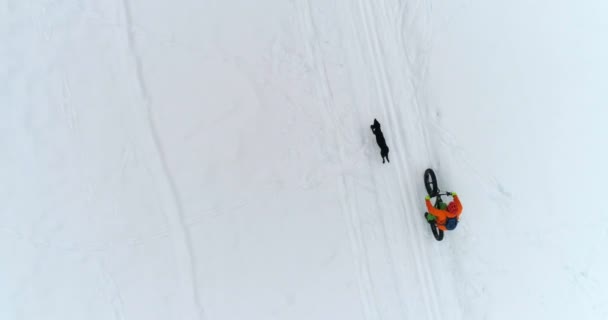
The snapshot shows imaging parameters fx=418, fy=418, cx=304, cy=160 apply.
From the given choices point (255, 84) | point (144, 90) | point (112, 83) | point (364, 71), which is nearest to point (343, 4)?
point (364, 71)

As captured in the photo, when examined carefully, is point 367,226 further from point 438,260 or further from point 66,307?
point 66,307

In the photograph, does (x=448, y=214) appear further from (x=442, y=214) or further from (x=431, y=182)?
(x=431, y=182)

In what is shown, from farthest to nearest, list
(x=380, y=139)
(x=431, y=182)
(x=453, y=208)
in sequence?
(x=431, y=182)
(x=380, y=139)
(x=453, y=208)

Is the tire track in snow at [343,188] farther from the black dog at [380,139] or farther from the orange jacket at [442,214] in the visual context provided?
the orange jacket at [442,214]

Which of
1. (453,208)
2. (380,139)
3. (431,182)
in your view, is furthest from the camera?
(431,182)

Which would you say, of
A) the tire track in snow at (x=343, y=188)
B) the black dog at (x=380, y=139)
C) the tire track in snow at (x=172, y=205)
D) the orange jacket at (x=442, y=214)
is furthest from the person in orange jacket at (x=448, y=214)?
the tire track in snow at (x=172, y=205)

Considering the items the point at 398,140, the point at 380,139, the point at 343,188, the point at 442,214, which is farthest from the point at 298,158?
the point at 442,214

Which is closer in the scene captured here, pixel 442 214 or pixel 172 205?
pixel 442 214

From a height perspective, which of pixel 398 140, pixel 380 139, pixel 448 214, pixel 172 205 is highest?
pixel 380 139
